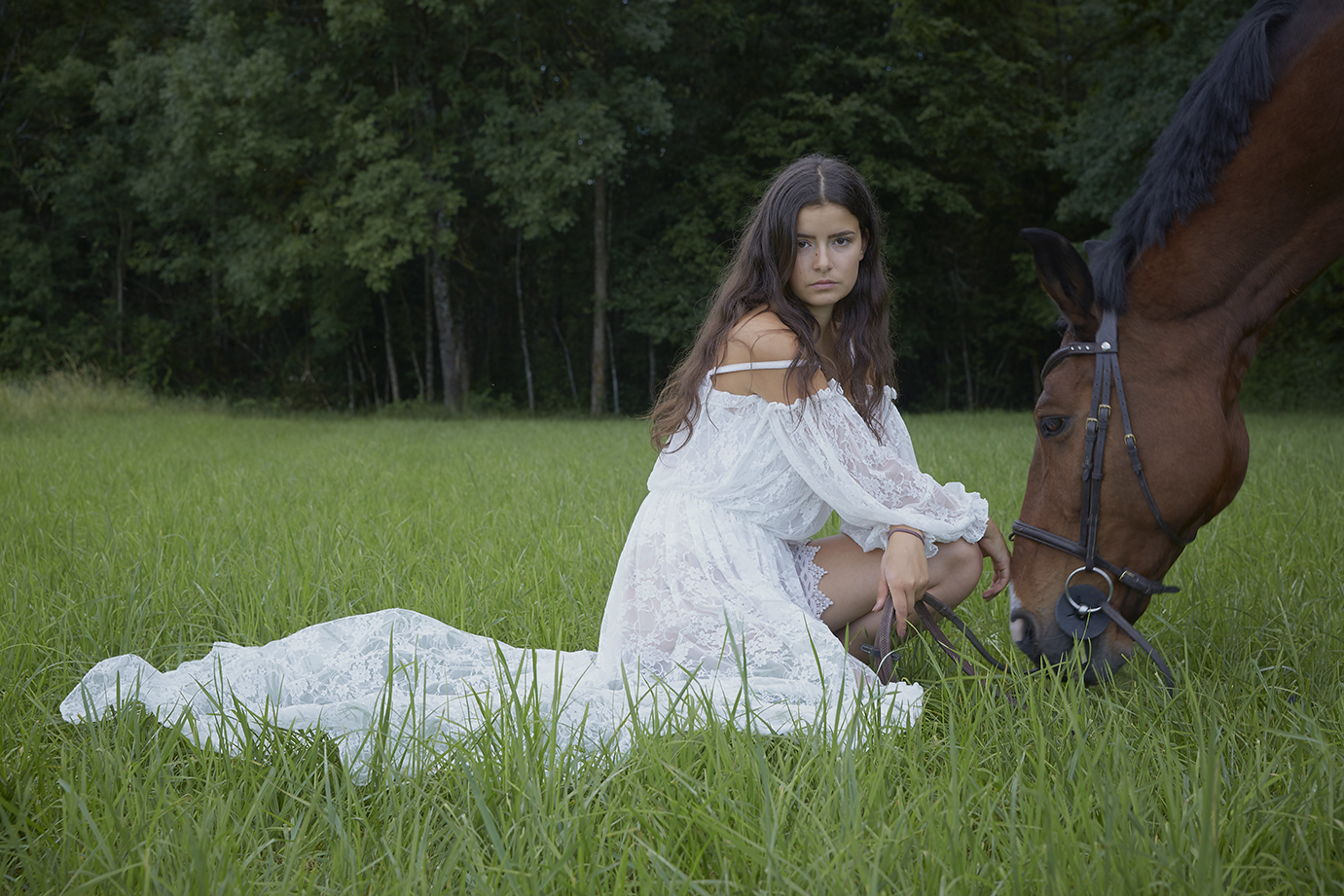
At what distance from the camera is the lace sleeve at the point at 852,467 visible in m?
2.08

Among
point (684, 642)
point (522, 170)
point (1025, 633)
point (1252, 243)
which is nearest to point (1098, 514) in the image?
point (1025, 633)

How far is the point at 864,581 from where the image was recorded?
7.43 feet

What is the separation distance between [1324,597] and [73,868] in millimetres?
3516

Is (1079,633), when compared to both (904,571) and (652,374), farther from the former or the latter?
(652,374)

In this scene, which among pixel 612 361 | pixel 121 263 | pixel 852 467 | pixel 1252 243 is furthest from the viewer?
pixel 612 361

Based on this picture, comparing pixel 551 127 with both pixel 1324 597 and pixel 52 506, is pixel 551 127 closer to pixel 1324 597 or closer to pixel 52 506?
pixel 52 506

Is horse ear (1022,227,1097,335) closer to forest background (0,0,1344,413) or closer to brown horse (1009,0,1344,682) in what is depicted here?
brown horse (1009,0,1344,682)

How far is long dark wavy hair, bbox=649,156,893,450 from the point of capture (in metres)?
2.21

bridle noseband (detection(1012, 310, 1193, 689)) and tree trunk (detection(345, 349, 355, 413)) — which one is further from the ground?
tree trunk (detection(345, 349, 355, 413))

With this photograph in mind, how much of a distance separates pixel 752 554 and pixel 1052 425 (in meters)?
0.79

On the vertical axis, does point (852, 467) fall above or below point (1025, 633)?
above

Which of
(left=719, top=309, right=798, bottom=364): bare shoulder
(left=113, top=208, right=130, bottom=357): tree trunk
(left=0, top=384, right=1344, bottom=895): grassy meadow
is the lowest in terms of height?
(left=0, top=384, right=1344, bottom=895): grassy meadow

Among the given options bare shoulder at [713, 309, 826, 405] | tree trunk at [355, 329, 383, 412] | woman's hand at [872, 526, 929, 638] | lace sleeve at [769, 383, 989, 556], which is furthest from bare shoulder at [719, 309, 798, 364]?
tree trunk at [355, 329, 383, 412]

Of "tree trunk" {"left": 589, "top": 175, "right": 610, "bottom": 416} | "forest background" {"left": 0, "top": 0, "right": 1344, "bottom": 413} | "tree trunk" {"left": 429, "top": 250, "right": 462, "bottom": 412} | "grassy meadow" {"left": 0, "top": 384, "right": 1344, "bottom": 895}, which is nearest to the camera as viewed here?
"grassy meadow" {"left": 0, "top": 384, "right": 1344, "bottom": 895}
